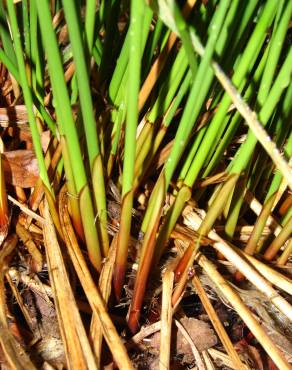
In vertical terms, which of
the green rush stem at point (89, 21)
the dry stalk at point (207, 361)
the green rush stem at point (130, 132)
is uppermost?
the green rush stem at point (89, 21)

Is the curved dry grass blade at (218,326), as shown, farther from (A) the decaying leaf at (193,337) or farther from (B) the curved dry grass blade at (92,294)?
(B) the curved dry grass blade at (92,294)

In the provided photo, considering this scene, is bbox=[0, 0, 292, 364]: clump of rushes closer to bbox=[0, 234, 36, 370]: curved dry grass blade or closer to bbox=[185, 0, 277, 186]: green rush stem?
bbox=[185, 0, 277, 186]: green rush stem

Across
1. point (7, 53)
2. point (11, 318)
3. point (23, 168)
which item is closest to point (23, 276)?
point (11, 318)

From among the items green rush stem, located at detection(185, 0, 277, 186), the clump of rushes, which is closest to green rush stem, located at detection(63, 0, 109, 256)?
the clump of rushes

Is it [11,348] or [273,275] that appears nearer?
[11,348]

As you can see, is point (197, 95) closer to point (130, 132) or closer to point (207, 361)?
point (130, 132)

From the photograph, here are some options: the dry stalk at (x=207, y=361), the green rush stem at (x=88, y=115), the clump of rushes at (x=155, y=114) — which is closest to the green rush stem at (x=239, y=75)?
the clump of rushes at (x=155, y=114)

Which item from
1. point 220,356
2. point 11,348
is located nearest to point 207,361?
point 220,356
